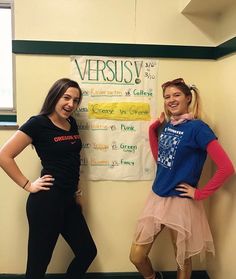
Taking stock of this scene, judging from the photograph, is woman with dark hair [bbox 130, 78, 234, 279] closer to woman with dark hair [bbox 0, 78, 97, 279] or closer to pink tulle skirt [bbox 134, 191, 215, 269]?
pink tulle skirt [bbox 134, 191, 215, 269]

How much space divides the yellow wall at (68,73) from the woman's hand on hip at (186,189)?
30cm

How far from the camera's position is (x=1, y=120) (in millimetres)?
2287

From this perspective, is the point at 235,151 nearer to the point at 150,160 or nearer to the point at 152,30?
the point at 150,160

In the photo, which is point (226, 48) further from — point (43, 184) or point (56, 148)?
→ point (43, 184)

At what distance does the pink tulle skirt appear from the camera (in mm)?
1818

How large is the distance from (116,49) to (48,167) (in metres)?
0.92

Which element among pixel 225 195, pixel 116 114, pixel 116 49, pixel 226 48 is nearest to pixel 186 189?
pixel 225 195

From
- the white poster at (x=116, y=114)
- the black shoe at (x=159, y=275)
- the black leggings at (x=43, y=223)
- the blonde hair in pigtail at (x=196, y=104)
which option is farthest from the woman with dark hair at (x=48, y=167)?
the black shoe at (x=159, y=275)

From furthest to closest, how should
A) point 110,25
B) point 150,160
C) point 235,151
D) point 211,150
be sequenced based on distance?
point 150,160
point 110,25
point 235,151
point 211,150

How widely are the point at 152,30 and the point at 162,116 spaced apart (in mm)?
594

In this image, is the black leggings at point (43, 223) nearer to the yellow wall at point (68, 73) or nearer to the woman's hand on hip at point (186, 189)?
the yellow wall at point (68, 73)

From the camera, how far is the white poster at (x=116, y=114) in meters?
2.13

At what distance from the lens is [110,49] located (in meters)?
2.10

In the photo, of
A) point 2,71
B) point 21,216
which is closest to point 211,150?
point 21,216
